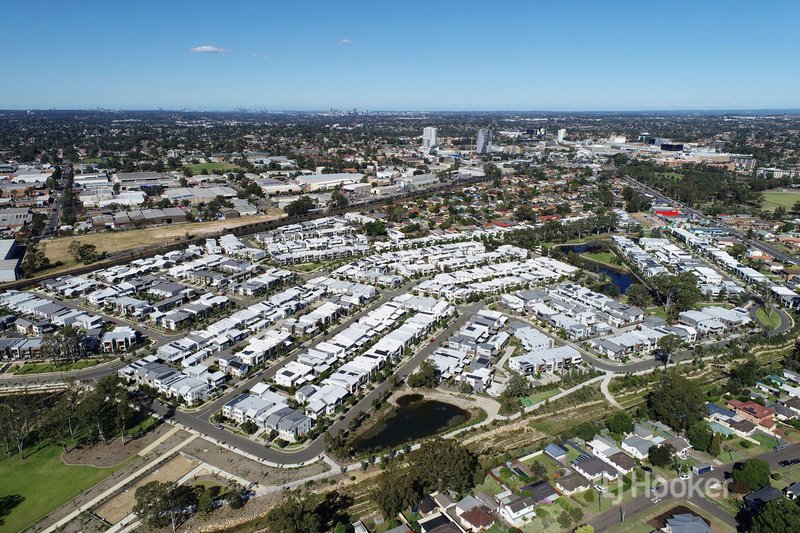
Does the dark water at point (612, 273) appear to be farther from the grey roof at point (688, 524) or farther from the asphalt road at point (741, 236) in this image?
the grey roof at point (688, 524)

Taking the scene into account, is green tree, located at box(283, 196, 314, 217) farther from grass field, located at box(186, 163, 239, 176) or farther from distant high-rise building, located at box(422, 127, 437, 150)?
distant high-rise building, located at box(422, 127, 437, 150)

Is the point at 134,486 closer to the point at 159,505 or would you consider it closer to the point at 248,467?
the point at 159,505

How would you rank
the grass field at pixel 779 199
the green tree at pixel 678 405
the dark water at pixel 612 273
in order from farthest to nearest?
the grass field at pixel 779 199 → the dark water at pixel 612 273 → the green tree at pixel 678 405

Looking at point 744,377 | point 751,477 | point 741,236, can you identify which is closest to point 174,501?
point 751,477

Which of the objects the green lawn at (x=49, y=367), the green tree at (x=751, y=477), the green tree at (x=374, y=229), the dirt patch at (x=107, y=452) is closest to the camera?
the green tree at (x=751, y=477)

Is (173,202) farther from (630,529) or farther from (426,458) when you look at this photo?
(630,529)

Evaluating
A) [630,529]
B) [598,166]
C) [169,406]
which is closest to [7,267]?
[169,406]

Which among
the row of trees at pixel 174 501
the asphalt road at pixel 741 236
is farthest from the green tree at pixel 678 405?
the asphalt road at pixel 741 236
